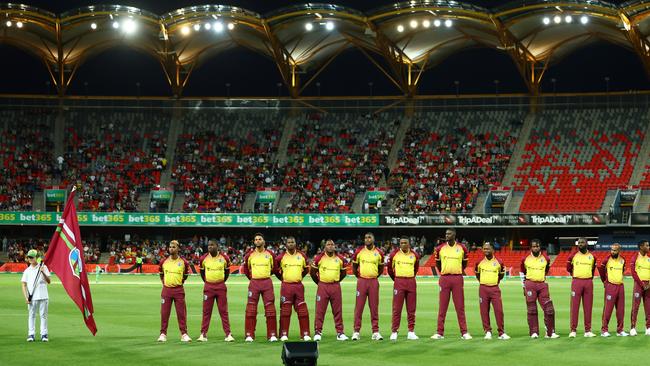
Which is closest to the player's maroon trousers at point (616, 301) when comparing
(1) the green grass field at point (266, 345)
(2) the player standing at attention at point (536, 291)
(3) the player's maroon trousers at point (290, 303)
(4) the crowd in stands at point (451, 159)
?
(1) the green grass field at point (266, 345)

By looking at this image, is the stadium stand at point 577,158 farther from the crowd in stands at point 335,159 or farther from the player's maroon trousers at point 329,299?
the player's maroon trousers at point 329,299

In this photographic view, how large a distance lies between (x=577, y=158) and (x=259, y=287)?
48.2 metres

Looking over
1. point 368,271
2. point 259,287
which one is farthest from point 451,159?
point 259,287

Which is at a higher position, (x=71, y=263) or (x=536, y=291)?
(x=71, y=263)

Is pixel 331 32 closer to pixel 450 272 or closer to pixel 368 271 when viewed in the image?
pixel 450 272

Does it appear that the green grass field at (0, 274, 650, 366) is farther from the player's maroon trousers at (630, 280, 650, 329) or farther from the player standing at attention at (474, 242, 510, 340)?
the player's maroon trousers at (630, 280, 650, 329)

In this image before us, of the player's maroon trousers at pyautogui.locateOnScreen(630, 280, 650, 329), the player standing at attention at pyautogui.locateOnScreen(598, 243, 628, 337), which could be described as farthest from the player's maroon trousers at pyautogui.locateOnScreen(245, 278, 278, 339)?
the player's maroon trousers at pyautogui.locateOnScreen(630, 280, 650, 329)

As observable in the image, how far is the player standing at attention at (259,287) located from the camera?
61.2 ft

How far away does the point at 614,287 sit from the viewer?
67.2 feet

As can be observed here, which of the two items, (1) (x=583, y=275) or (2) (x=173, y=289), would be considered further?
(1) (x=583, y=275)

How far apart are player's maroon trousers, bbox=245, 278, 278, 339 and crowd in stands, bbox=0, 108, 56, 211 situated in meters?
46.7

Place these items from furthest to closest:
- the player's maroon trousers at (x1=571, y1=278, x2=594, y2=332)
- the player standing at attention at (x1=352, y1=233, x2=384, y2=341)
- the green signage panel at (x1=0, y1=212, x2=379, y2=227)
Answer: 1. the green signage panel at (x1=0, y1=212, x2=379, y2=227)
2. the player's maroon trousers at (x1=571, y1=278, x2=594, y2=332)
3. the player standing at attention at (x1=352, y1=233, x2=384, y2=341)

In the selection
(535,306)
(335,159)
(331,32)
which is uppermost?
(331,32)

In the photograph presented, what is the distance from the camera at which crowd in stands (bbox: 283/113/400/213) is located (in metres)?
63.2
